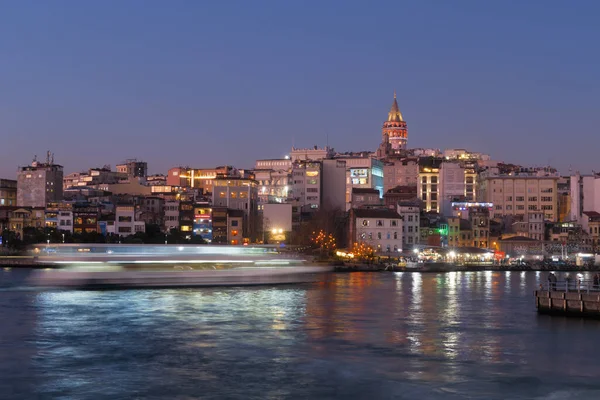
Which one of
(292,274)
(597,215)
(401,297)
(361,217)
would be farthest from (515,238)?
(401,297)

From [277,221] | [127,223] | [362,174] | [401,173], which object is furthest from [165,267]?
[401,173]

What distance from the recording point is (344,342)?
23250 millimetres

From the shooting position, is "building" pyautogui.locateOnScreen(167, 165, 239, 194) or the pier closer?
the pier

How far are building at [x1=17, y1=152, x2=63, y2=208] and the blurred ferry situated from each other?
6722cm

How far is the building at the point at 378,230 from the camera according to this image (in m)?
86.1

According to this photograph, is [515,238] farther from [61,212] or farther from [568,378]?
[568,378]

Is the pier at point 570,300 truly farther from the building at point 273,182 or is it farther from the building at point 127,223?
the building at point 273,182

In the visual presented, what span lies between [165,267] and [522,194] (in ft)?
242

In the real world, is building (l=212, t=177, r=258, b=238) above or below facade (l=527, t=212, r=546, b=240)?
above

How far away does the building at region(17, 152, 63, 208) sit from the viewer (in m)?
117

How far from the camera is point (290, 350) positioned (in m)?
21.8

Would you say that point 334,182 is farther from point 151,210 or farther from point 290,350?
point 290,350

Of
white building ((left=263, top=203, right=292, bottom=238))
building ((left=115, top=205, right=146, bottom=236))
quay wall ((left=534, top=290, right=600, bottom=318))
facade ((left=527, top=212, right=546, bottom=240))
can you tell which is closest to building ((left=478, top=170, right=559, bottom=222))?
facade ((left=527, top=212, right=546, bottom=240))

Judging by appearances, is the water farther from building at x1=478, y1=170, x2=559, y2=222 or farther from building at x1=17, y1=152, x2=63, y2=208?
building at x1=17, y1=152, x2=63, y2=208
